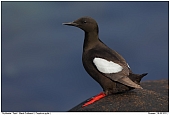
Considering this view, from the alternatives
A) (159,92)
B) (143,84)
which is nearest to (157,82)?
(143,84)

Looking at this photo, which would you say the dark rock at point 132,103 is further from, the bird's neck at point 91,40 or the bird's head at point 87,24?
the bird's head at point 87,24

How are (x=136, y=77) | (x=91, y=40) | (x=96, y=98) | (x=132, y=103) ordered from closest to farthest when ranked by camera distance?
1. (x=132, y=103)
2. (x=136, y=77)
3. (x=96, y=98)
4. (x=91, y=40)

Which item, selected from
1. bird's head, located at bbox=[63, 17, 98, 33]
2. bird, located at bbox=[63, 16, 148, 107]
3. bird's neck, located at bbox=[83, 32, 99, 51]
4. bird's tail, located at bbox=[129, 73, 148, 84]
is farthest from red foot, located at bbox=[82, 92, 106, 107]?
bird's head, located at bbox=[63, 17, 98, 33]

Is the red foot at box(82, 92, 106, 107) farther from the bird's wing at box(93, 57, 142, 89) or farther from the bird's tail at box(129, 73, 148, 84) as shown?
the bird's tail at box(129, 73, 148, 84)

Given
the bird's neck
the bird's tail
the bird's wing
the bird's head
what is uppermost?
the bird's head

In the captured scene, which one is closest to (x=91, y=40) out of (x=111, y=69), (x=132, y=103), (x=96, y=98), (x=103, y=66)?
(x=103, y=66)

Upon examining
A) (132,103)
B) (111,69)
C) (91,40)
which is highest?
(91,40)

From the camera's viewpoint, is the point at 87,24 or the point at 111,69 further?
the point at 87,24

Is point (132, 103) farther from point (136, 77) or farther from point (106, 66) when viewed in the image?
point (106, 66)
